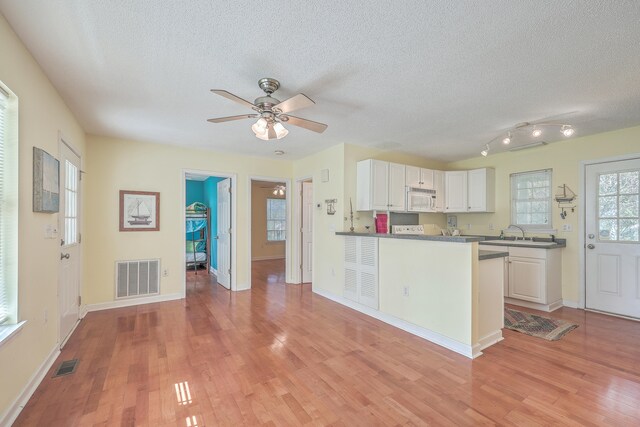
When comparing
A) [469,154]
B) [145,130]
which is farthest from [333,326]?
[469,154]

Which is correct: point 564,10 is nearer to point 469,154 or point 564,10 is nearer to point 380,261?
point 380,261

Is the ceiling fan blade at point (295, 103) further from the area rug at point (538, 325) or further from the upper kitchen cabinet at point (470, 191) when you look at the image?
the upper kitchen cabinet at point (470, 191)

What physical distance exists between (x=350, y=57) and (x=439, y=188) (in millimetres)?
3680

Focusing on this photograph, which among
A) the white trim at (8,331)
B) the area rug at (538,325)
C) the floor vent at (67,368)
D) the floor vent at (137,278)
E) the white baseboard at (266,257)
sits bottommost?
the white baseboard at (266,257)

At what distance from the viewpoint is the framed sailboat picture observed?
4.07m

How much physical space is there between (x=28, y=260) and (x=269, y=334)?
2.06m

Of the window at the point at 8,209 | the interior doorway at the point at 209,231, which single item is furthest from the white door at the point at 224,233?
the window at the point at 8,209

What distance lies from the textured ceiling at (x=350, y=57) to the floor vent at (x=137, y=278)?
6.54ft

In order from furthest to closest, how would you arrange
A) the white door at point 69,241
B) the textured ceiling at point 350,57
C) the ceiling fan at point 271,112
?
1. the white door at point 69,241
2. the ceiling fan at point 271,112
3. the textured ceiling at point 350,57

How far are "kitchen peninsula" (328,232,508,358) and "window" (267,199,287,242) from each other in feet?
17.8

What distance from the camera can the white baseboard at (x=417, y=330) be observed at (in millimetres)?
2588

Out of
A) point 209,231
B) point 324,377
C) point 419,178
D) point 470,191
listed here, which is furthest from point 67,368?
point 470,191

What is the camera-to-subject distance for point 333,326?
129 inches

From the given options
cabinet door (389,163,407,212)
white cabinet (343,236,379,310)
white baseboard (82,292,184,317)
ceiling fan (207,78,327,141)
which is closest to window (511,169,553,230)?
cabinet door (389,163,407,212)
